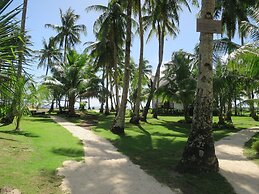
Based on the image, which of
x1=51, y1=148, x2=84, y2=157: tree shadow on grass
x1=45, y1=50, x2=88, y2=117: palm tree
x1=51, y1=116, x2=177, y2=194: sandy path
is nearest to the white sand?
x1=51, y1=116, x2=177, y2=194: sandy path

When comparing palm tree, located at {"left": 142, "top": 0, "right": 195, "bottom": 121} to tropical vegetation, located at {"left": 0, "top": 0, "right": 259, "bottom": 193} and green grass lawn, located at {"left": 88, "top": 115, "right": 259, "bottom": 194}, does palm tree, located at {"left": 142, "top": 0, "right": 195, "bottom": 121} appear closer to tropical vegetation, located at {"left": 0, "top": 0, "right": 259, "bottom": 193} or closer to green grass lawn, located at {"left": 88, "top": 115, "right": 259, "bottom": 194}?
tropical vegetation, located at {"left": 0, "top": 0, "right": 259, "bottom": 193}

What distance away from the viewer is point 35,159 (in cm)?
1020

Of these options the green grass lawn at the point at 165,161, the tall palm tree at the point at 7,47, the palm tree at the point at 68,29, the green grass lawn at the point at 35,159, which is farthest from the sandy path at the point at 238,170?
the palm tree at the point at 68,29

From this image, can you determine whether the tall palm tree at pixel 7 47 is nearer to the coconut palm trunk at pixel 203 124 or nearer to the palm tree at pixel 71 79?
the coconut palm trunk at pixel 203 124

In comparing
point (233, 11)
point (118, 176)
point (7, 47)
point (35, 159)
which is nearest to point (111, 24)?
point (233, 11)

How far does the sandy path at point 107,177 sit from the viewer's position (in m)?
7.52

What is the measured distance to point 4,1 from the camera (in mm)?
5117

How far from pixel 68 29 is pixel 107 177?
37.5 m

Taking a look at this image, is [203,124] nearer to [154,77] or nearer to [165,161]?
[165,161]

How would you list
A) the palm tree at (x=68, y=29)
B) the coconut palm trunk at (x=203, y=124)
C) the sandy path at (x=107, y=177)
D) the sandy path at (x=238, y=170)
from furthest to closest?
the palm tree at (x=68, y=29) < the coconut palm trunk at (x=203, y=124) < the sandy path at (x=238, y=170) < the sandy path at (x=107, y=177)

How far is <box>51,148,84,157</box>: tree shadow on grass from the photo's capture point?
447 inches

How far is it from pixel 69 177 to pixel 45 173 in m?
0.66

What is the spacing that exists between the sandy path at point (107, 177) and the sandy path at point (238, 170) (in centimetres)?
212

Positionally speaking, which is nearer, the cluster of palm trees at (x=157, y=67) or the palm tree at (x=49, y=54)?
the cluster of palm trees at (x=157, y=67)
